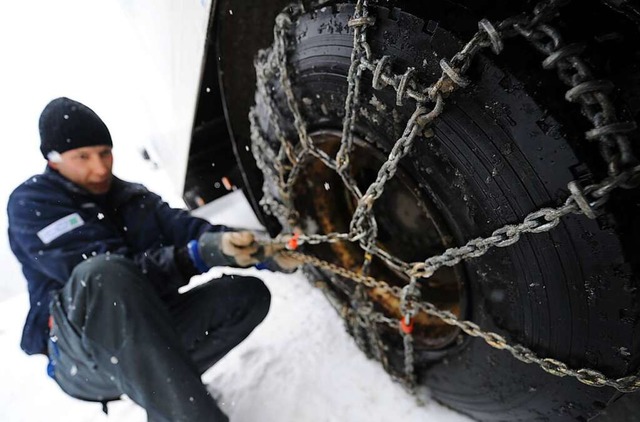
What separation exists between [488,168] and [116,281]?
3.35ft

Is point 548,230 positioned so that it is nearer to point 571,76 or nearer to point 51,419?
point 571,76

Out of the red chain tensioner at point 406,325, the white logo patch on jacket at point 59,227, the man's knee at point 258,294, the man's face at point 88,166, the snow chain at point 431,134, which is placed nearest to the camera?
the snow chain at point 431,134

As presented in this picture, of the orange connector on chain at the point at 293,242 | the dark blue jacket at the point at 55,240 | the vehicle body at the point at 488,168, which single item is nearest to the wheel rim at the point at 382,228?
the vehicle body at the point at 488,168

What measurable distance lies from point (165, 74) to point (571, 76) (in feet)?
5.18

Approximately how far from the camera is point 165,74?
1.68 metres

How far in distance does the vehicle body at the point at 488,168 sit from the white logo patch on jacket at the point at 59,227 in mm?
697

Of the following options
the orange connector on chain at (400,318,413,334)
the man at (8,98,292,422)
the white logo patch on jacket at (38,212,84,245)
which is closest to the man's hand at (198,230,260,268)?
the man at (8,98,292,422)

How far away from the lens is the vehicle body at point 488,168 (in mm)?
615

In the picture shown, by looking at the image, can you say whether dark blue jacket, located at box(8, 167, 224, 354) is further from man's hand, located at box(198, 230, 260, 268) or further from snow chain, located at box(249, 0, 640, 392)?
snow chain, located at box(249, 0, 640, 392)

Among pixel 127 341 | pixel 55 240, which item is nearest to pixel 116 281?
pixel 127 341

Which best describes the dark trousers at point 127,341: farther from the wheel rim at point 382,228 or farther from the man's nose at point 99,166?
the wheel rim at point 382,228

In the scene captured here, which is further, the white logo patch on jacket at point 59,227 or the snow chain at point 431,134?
the white logo patch on jacket at point 59,227

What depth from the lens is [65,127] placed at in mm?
1311

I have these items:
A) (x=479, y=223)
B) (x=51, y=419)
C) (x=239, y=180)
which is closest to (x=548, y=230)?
(x=479, y=223)
